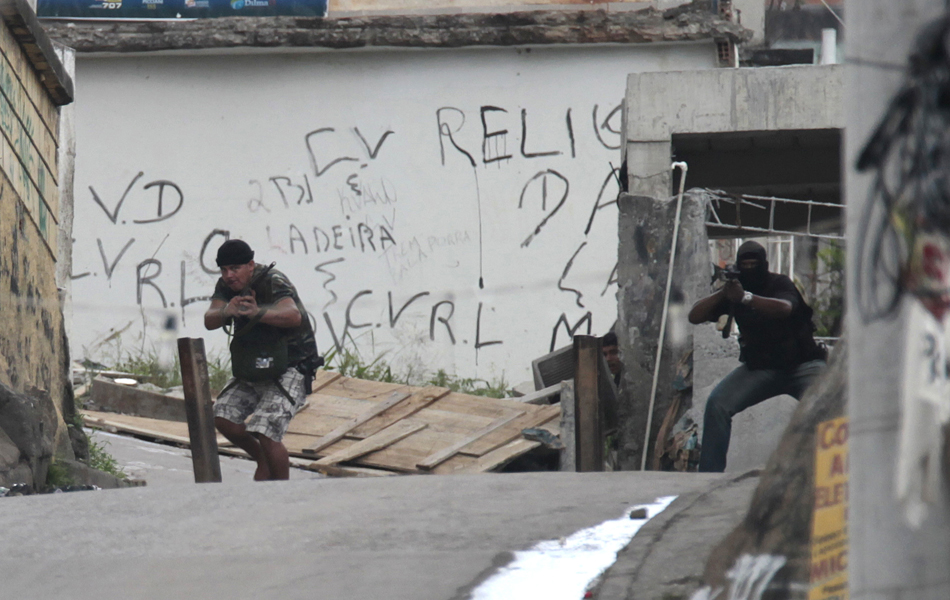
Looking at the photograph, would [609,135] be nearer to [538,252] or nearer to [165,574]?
[538,252]

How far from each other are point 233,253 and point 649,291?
3.27m

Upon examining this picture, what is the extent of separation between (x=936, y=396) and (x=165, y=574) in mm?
2871

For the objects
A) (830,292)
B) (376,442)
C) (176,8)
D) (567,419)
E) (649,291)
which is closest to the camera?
(649,291)

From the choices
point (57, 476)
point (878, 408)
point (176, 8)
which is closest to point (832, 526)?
point (878, 408)

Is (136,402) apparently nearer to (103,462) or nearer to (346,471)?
(103,462)

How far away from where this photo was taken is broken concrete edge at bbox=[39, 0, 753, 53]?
12477mm

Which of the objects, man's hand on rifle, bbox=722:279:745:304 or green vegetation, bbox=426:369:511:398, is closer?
man's hand on rifle, bbox=722:279:745:304

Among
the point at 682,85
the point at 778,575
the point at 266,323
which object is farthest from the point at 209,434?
the point at 778,575

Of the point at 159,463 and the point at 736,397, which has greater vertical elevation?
the point at 736,397

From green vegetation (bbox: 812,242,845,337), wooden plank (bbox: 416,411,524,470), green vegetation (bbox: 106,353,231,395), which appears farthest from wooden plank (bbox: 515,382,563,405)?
green vegetation (bbox: 106,353,231,395)

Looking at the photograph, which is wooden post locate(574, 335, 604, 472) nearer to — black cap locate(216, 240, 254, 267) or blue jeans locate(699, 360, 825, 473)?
blue jeans locate(699, 360, 825, 473)

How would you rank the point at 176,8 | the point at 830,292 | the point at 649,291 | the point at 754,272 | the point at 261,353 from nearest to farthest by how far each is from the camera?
1. the point at 261,353
2. the point at 754,272
3. the point at 649,291
4. the point at 830,292
5. the point at 176,8

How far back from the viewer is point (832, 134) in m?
9.45

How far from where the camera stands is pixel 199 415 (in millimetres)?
7352
